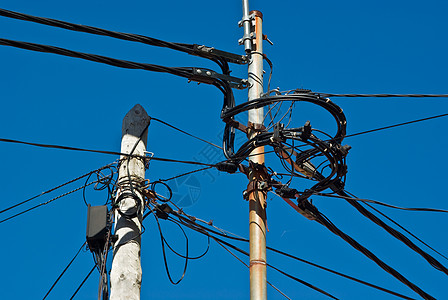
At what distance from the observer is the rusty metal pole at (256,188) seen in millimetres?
8508

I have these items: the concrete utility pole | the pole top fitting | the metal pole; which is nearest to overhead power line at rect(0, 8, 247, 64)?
the metal pole

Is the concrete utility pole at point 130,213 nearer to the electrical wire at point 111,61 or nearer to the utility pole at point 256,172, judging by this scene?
the electrical wire at point 111,61

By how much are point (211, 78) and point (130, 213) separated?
1926 millimetres

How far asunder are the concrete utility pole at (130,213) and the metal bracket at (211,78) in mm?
902

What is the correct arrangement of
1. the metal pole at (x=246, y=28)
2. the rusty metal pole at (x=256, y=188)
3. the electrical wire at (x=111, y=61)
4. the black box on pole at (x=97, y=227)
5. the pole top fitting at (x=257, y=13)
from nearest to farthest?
the electrical wire at (x=111, y=61), the rusty metal pole at (x=256, y=188), the black box on pole at (x=97, y=227), the metal pole at (x=246, y=28), the pole top fitting at (x=257, y=13)

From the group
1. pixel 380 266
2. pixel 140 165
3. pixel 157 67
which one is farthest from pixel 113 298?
pixel 380 266

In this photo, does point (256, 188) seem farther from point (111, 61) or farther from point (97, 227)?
point (111, 61)

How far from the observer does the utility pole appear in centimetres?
854

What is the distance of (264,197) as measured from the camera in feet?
30.0

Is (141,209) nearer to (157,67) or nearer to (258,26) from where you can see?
(157,67)

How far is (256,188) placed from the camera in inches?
358

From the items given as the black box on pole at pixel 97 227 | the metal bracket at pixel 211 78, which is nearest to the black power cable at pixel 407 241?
the metal bracket at pixel 211 78

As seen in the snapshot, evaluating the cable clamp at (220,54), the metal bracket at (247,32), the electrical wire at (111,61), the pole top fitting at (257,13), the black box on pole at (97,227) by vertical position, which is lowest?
the black box on pole at (97,227)

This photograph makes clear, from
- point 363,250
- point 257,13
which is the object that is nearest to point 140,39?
point 257,13
